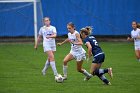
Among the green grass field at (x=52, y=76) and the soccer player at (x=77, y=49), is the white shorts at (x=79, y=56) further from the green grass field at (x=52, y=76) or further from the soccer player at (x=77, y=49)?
the green grass field at (x=52, y=76)

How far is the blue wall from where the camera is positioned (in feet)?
126

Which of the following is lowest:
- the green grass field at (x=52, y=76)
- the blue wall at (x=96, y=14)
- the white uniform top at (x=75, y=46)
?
the green grass field at (x=52, y=76)

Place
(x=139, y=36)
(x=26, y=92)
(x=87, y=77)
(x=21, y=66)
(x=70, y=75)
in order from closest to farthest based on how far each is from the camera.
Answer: (x=26, y=92) < (x=87, y=77) < (x=70, y=75) < (x=21, y=66) < (x=139, y=36)

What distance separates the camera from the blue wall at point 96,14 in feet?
126

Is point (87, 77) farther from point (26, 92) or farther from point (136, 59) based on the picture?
point (136, 59)

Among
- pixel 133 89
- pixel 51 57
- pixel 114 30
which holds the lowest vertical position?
pixel 133 89

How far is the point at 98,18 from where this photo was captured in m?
38.6

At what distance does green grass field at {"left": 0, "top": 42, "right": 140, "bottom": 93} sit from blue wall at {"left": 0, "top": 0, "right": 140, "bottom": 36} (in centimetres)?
681

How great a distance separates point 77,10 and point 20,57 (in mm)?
11731

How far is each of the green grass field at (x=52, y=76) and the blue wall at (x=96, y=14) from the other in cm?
681

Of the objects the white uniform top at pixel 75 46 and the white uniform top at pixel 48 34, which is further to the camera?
the white uniform top at pixel 48 34

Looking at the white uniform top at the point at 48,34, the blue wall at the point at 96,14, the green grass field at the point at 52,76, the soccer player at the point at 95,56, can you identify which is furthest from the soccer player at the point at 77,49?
the blue wall at the point at 96,14

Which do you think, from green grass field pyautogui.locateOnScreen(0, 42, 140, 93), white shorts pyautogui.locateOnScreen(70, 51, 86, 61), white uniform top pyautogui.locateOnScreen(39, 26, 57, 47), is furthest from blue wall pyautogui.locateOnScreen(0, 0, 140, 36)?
white shorts pyautogui.locateOnScreen(70, 51, 86, 61)

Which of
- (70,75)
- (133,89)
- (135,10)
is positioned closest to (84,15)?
(135,10)
